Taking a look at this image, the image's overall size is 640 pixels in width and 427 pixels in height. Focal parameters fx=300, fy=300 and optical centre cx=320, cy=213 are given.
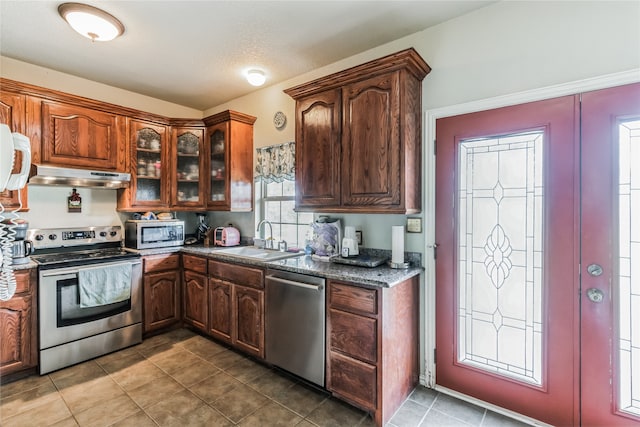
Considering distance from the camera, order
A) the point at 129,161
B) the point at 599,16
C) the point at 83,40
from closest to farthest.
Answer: the point at 599,16 < the point at 83,40 < the point at 129,161

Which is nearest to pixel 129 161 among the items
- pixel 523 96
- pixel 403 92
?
pixel 403 92

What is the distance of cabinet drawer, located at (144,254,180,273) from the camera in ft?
10.5

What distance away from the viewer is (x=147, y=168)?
3.47 metres

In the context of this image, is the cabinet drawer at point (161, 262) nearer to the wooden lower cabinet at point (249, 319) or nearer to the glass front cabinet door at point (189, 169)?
the glass front cabinet door at point (189, 169)

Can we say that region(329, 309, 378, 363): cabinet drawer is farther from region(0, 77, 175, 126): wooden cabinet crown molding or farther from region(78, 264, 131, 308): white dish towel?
region(0, 77, 175, 126): wooden cabinet crown molding

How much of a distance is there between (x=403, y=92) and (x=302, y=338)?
6.36 feet

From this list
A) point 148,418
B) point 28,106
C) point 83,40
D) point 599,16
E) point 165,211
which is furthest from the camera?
point 165,211

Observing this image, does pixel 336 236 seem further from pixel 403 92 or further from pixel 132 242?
pixel 132 242

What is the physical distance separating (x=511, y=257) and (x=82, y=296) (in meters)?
3.48

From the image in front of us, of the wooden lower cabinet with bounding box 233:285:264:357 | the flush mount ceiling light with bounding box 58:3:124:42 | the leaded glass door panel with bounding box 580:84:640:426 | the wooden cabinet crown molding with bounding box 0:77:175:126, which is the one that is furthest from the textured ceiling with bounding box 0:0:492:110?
the wooden lower cabinet with bounding box 233:285:264:357

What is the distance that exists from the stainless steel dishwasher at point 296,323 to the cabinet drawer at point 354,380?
107 millimetres

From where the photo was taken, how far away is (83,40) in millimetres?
2484

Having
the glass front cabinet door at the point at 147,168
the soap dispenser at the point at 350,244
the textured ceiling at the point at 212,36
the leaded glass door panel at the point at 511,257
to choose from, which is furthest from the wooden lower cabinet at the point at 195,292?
the leaded glass door panel at the point at 511,257

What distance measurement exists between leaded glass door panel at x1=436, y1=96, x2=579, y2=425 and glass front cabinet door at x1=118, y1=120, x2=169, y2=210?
10.0 feet
